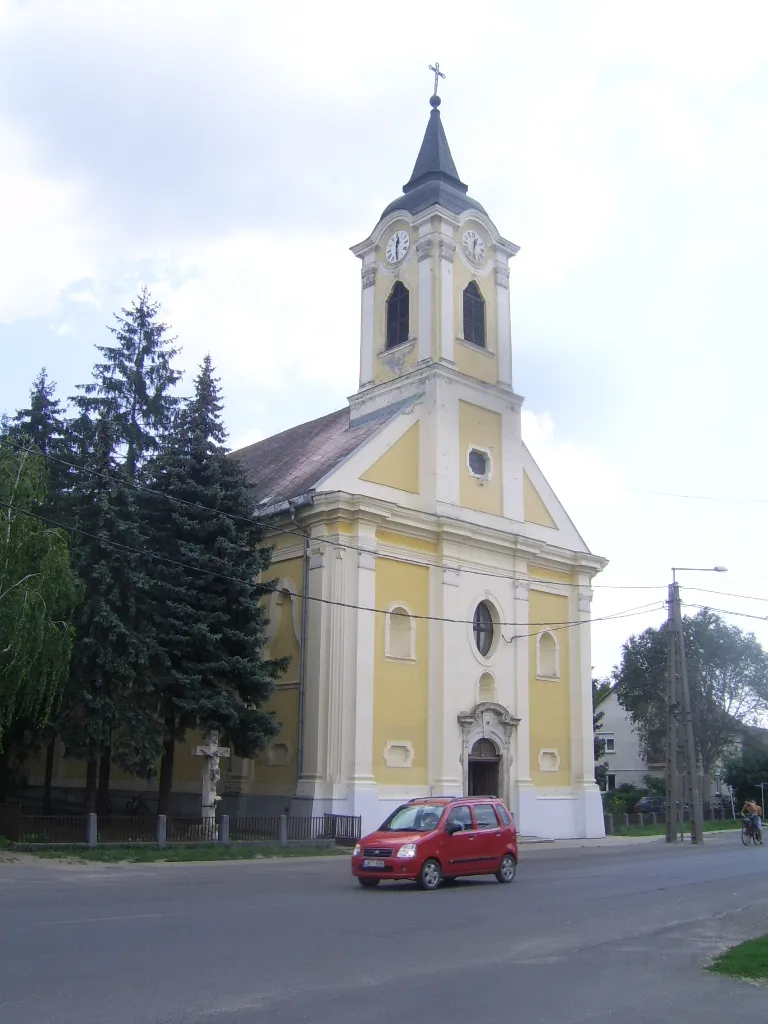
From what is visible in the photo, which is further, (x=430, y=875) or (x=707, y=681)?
(x=707, y=681)

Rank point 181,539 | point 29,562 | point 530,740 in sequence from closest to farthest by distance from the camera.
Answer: point 29,562 < point 181,539 < point 530,740

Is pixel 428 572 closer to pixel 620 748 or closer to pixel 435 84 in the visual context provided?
pixel 435 84

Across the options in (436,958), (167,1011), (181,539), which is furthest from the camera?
(181,539)

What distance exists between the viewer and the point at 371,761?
28500 mm

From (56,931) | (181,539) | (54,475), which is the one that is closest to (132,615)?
(181,539)

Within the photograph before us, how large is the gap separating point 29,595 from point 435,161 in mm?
23100

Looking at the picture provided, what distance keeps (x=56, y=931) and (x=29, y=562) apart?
486 inches

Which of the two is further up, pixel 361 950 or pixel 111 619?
pixel 111 619

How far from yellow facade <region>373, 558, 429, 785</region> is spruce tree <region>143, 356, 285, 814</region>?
12.3 ft

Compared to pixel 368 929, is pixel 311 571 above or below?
above

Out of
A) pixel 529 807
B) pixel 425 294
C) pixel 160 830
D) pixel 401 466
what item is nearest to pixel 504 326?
pixel 425 294

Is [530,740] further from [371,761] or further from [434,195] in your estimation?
[434,195]

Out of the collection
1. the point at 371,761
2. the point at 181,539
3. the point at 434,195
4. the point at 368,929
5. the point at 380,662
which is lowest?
the point at 368,929

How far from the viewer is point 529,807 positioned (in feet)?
107
